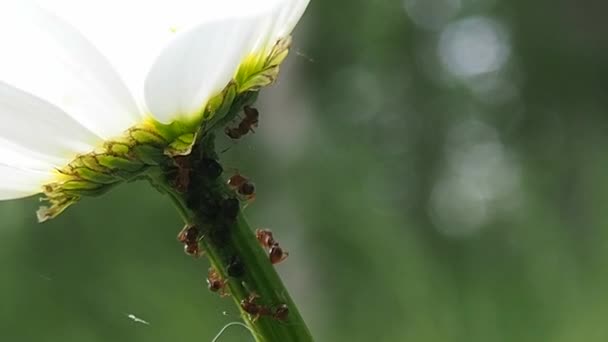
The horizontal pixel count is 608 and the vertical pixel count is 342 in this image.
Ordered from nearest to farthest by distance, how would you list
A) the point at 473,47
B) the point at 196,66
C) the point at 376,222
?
the point at 196,66, the point at 376,222, the point at 473,47

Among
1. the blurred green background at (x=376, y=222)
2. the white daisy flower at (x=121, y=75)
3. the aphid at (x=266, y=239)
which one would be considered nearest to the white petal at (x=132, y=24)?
the white daisy flower at (x=121, y=75)

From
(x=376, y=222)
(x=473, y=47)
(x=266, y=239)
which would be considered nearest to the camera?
(x=266, y=239)

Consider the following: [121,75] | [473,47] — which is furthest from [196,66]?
[473,47]

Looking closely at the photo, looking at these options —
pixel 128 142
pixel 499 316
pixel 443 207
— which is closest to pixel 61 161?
pixel 128 142

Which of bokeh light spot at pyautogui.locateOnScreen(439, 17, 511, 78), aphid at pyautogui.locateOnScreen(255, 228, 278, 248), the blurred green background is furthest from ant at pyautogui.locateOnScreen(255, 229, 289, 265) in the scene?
bokeh light spot at pyautogui.locateOnScreen(439, 17, 511, 78)

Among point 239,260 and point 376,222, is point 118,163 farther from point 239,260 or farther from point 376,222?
point 376,222

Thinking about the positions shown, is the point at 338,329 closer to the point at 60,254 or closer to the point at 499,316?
the point at 499,316

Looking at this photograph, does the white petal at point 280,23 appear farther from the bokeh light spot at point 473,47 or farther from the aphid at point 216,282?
the bokeh light spot at point 473,47
